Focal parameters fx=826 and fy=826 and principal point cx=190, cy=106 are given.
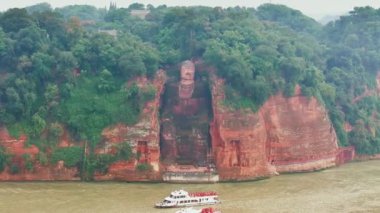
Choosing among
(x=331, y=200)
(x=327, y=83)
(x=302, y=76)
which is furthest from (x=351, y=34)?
(x=331, y=200)

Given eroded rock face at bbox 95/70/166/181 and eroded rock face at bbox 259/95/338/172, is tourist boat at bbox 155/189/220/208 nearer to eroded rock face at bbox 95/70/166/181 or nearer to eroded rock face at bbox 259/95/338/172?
eroded rock face at bbox 95/70/166/181

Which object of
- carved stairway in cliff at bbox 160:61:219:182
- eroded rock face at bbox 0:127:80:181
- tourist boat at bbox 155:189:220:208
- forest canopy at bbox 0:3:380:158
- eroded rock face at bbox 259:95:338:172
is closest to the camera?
tourist boat at bbox 155:189:220:208

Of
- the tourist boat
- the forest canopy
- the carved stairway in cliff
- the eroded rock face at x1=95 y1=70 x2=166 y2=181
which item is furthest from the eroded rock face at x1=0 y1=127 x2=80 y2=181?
the tourist boat

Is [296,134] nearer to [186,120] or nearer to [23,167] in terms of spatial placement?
[186,120]

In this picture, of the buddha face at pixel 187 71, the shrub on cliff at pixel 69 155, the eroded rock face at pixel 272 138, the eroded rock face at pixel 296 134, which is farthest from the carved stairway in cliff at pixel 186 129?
the shrub on cliff at pixel 69 155

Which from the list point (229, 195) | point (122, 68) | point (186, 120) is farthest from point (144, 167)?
point (122, 68)

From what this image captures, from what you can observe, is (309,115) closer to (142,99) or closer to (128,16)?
(142,99)
